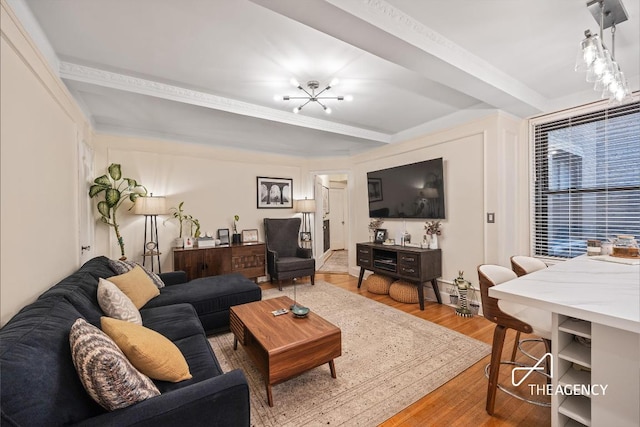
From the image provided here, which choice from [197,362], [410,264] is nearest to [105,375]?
[197,362]

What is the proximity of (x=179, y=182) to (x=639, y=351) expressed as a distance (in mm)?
4966

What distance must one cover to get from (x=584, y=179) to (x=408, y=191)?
6.46ft

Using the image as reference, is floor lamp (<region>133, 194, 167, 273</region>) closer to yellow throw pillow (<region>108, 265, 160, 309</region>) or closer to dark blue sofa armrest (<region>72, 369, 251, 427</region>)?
yellow throw pillow (<region>108, 265, 160, 309</region>)

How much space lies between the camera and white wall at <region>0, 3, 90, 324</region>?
138 centimetres

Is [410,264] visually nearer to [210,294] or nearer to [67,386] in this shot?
[210,294]

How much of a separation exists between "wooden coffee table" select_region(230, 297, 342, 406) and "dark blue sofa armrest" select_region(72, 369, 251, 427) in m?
0.55

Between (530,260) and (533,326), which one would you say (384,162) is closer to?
(530,260)

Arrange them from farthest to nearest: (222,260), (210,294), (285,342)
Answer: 1. (222,260)
2. (210,294)
3. (285,342)

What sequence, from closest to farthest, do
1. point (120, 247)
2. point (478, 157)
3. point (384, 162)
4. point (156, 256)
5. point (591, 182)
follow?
point (591, 182), point (478, 157), point (120, 247), point (156, 256), point (384, 162)

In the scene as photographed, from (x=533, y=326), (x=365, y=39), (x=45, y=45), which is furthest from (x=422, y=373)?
(x=45, y=45)

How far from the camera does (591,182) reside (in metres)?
2.90

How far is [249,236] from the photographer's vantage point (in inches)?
190

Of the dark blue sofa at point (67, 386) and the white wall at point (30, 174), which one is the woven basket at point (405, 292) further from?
the white wall at point (30, 174)

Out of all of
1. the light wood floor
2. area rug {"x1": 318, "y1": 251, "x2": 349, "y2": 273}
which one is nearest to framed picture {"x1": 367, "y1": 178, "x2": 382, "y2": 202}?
area rug {"x1": 318, "y1": 251, "x2": 349, "y2": 273}
